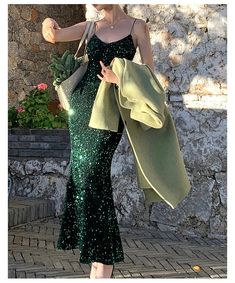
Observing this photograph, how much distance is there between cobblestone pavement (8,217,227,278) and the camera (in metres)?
4.25

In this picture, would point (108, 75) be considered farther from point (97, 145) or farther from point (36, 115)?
point (36, 115)

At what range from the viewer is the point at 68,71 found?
3.60m

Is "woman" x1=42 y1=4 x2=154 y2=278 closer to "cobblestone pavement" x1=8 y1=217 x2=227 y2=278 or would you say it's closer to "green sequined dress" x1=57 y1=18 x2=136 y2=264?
"green sequined dress" x1=57 y1=18 x2=136 y2=264

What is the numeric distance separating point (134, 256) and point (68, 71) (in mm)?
1769

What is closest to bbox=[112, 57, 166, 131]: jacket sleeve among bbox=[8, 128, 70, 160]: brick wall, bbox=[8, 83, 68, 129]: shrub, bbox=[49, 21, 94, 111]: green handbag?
bbox=[49, 21, 94, 111]: green handbag

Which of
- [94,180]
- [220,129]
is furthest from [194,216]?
[94,180]

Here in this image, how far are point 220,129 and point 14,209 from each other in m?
1.98

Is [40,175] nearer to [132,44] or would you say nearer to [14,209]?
[14,209]

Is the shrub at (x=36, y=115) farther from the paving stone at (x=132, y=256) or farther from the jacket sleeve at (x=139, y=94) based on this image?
the jacket sleeve at (x=139, y=94)

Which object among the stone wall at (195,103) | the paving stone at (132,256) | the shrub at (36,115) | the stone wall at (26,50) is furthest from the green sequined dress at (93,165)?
the stone wall at (26,50)

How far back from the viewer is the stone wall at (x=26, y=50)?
7906 mm

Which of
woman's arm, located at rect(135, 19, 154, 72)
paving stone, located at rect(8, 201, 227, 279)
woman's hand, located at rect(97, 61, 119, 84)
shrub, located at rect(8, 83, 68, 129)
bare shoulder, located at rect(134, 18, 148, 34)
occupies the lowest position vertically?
paving stone, located at rect(8, 201, 227, 279)

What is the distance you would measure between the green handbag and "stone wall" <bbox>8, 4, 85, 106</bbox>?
171 inches
